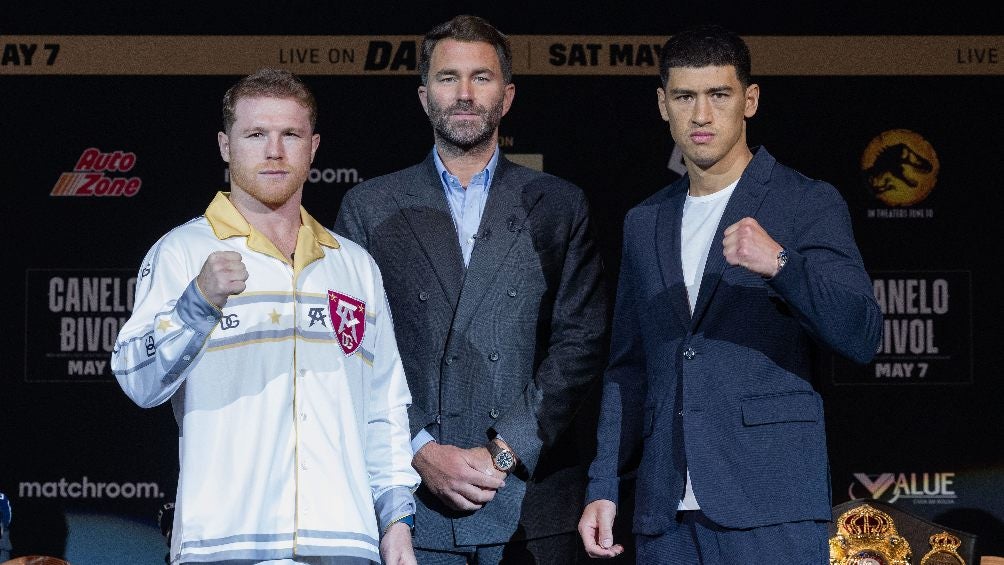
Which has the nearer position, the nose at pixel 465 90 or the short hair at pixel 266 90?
the short hair at pixel 266 90

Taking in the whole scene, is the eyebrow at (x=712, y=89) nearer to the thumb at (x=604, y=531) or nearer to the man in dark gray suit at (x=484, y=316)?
the man in dark gray suit at (x=484, y=316)

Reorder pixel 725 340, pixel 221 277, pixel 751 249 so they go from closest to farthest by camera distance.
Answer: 1. pixel 221 277
2. pixel 751 249
3. pixel 725 340

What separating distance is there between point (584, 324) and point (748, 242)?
0.87 meters

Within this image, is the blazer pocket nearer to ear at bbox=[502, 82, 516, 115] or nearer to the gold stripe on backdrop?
ear at bbox=[502, 82, 516, 115]

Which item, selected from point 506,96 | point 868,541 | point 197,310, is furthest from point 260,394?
point 868,541

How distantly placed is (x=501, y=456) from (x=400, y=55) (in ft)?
7.20

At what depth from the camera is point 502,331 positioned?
3.21 metres

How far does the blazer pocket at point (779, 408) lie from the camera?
8.63ft

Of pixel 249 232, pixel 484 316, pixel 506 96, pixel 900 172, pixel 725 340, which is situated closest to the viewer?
pixel 249 232

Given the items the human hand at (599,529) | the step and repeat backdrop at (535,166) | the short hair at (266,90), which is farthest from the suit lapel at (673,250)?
the step and repeat backdrop at (535,166)

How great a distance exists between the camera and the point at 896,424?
15.7ft

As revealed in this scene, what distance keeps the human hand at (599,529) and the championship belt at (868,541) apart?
4.55 feet

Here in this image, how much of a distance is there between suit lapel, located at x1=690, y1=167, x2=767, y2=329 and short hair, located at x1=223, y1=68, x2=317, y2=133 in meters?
0.90

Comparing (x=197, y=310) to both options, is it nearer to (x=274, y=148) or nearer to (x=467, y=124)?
(x=274, y=148)
